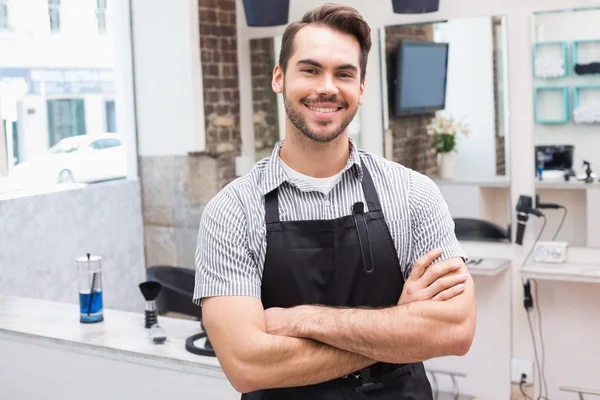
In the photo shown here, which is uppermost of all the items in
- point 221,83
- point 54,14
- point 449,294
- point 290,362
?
point 54,14

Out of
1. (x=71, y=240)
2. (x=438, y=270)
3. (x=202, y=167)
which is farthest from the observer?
(x=202, y=167)

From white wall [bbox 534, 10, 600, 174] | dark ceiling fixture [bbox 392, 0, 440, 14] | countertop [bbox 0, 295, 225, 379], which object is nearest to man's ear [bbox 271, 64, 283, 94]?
countertop [bbox 0, 295, 225, 379]

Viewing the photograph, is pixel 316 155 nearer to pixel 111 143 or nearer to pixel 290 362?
pixel 290 362

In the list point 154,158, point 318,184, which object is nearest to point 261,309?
point 318,184

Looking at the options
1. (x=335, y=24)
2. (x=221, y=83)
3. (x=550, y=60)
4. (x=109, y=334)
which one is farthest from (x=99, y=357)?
(x=550, y=60)

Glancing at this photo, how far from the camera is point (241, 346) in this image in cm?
171

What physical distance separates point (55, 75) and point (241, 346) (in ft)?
11.0

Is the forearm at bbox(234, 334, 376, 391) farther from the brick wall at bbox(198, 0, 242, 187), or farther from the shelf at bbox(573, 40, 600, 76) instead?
the brick wall at bbox(198, 0, 242, 187)

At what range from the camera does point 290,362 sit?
66.8 inches

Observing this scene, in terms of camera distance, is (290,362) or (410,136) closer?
(290,362)

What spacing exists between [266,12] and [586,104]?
5.86 feet

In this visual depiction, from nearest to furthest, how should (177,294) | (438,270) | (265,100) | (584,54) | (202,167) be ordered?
1. (438,270)
2. (177,294)
3. (584,54)
4. (202,167)
5. (265,100)

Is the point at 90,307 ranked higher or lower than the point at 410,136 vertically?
lower

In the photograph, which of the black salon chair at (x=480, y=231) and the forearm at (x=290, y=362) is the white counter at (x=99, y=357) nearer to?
the forearm at (x=290, y=362)
